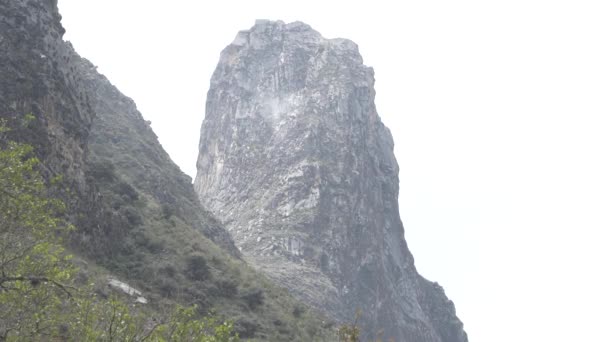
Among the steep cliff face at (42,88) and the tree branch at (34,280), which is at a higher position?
the steep cliff face at (42,88)

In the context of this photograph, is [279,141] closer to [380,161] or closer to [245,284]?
[380,161]

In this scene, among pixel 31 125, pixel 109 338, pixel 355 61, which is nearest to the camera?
pixel 109 338

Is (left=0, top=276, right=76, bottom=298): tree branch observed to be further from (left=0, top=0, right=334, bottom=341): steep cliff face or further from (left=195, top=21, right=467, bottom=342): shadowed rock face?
(left=195, top=21, right=467, bottom=342): shadowed rock face

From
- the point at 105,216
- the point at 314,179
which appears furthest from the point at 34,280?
the point at 314,179

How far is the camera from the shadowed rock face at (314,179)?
117 meters

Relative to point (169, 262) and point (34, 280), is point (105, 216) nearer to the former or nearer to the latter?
point (169, 262)

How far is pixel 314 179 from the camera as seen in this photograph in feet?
418

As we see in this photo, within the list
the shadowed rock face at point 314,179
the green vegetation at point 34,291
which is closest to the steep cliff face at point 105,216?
the green vegetation at point 34,291

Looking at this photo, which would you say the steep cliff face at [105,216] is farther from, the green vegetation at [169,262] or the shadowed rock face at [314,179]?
the shadowed rock face at [314,179]

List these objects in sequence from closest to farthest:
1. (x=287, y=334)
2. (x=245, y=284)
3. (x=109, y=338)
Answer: (x=109, y=338) → (x=287, y=334) → (x=245, y=284)

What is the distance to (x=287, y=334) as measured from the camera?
49.1 meters

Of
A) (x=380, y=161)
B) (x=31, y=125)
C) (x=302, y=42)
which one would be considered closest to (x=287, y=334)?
(x=31, y=125)

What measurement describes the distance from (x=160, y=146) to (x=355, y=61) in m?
78.1

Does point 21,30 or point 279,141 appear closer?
point 21,30
